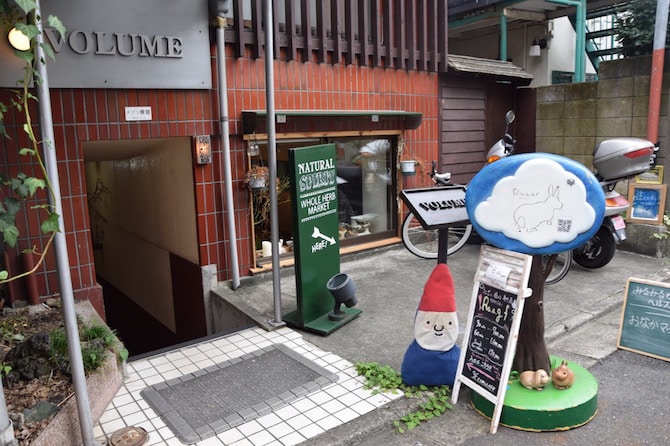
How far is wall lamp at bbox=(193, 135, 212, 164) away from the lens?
603 cm

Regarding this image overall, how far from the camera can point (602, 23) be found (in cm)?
1293

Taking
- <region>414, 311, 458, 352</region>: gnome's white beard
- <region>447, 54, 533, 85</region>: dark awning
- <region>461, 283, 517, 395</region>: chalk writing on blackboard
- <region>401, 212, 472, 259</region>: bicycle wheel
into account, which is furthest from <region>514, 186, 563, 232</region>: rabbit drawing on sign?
<region>447, 54, 533, 85</region>: dark awning

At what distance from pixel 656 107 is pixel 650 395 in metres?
4.83

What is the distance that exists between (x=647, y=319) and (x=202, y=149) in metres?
4.86

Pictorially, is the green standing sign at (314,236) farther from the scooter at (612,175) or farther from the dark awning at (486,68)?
the dark awning at (486,68)

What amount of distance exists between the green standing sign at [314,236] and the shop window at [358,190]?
164 cm

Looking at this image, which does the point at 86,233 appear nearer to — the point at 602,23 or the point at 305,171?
the point at 305,171

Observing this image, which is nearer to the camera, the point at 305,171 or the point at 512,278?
the point at 512,278

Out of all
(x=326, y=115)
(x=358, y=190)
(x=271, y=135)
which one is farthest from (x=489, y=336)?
(x=358, y=190)

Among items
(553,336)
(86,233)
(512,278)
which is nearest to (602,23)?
(553,336)

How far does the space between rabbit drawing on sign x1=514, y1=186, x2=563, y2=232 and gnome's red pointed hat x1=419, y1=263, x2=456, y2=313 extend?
25.3 inches

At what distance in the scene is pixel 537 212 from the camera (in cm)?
346

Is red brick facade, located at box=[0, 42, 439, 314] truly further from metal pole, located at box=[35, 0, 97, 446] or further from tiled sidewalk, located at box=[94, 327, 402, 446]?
metal pole, located at box=[35, 0, 97, 446]

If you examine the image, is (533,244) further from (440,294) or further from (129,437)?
(129,437)
